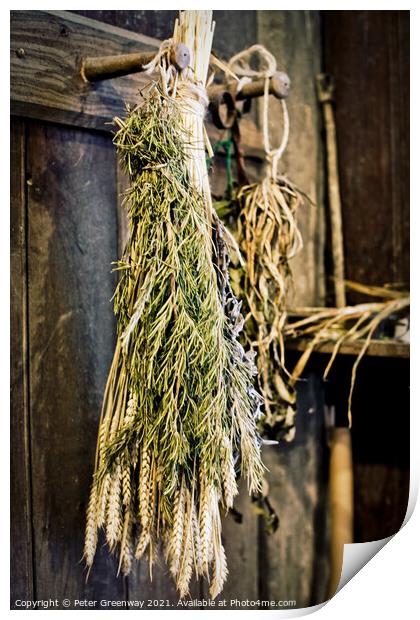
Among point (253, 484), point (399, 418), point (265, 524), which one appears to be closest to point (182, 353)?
point (253, 484)

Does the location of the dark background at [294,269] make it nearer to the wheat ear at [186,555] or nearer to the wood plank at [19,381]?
the wood plank at [19,381]

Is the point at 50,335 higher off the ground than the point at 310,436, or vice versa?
the point at 50,335

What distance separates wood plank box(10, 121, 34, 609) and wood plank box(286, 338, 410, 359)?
44cm

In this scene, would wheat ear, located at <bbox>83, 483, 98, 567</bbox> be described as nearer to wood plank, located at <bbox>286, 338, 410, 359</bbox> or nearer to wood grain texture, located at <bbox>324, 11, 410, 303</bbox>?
wood plank, located at <bbox>286, 338, 410, 359</bbox>

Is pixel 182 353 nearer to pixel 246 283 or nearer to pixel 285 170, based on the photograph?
pixel 246 283

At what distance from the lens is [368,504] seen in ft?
3.87

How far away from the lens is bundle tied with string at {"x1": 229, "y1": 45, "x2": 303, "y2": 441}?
89cm

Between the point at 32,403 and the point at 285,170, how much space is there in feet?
2.04

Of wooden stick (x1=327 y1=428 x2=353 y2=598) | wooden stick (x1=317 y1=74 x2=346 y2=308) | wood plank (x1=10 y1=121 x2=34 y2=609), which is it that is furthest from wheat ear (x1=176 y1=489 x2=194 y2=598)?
wooden stick (x1=317 y1=74 x2=346 y2=308)

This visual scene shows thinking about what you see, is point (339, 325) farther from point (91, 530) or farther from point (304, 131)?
point (91, 530)

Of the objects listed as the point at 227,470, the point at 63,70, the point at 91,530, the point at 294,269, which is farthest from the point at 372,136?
the point at 91,530

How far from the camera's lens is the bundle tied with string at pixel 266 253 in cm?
89

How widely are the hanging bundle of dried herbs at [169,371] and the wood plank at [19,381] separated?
4.3 inches

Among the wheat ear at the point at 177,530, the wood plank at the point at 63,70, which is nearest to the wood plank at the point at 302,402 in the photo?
the wood plank at the point at 63,70
